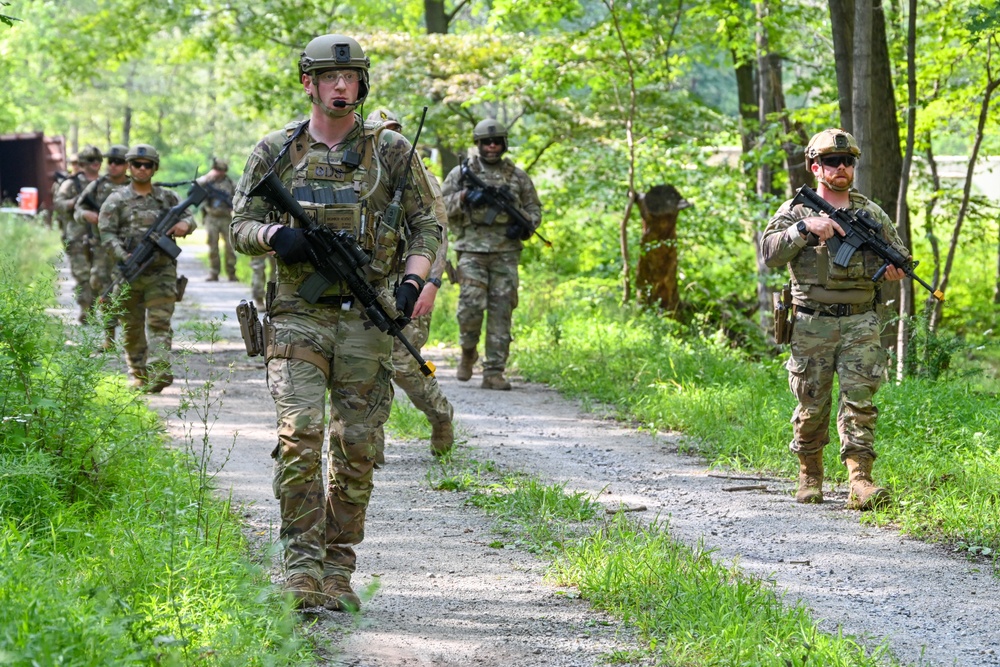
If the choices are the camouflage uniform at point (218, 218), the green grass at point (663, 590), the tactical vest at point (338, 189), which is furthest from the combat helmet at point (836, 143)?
the camouflage uniform at point (218, 218)

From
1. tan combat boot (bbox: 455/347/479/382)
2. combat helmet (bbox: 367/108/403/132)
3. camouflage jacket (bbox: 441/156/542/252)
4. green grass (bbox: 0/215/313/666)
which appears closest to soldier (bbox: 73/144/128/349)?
camouflage jacket (bbox: 441/156/542/252)

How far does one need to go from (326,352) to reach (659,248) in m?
9.10

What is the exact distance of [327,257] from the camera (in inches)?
186

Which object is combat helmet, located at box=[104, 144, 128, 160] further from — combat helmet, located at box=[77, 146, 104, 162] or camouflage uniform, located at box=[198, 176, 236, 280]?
camouflage uniform, located at box=[198, 176, 236, 280]

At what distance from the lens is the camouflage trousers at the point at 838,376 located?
6.79m

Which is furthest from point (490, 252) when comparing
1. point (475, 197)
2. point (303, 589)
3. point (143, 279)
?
point (303, 589)

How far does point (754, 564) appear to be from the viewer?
225 inches

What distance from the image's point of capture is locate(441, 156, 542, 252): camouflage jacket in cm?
1086

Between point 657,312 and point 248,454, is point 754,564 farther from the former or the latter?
point 657,312

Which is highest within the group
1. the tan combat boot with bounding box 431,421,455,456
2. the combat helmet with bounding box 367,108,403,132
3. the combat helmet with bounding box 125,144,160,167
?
the combat helmet with bounding box 125,144,160,167

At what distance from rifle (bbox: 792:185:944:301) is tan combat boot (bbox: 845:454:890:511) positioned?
105cm

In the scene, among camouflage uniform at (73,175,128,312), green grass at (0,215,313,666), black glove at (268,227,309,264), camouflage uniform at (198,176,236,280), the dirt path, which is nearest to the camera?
green grass at (0,215,313,666)

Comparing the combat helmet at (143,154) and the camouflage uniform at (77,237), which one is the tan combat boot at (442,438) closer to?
the combat helmet at (143,154)

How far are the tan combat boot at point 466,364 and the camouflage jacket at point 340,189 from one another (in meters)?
6.51
